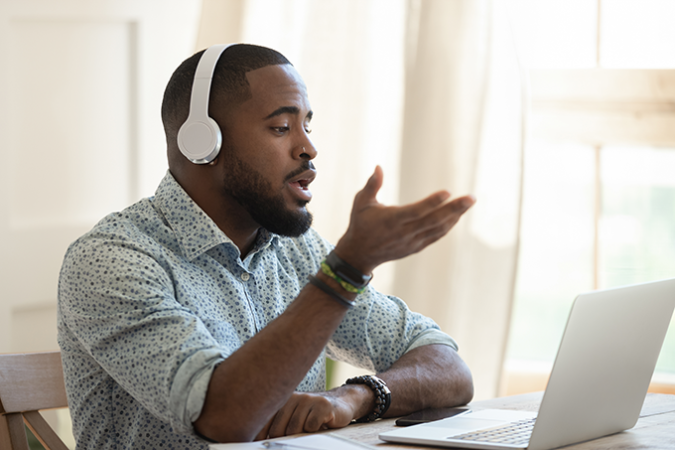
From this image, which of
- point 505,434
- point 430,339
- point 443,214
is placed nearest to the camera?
point 443,214

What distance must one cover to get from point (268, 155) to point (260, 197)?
0.07m

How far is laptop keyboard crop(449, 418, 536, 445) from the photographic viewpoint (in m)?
0.94

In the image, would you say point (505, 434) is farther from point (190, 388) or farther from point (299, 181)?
point (299, 181)

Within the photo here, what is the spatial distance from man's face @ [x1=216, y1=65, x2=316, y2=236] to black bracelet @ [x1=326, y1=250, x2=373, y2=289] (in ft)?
1.00

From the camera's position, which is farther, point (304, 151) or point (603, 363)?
point (304, 151)

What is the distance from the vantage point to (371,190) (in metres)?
0.92

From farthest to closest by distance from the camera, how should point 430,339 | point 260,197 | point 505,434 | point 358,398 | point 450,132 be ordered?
1. point 450,132
2. point 430,339
3. point 260,197
4. point 358,398
5. point 505,434

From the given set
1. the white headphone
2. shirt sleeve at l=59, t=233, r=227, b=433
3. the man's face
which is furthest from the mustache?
shirt sleeve at l=59, t=233, r=227, b=433

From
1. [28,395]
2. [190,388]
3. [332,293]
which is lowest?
[28,395]

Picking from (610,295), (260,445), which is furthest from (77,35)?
(610,295)

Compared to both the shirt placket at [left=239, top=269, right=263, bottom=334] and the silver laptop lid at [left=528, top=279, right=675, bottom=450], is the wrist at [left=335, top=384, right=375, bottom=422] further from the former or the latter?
the silver laptop lid at [left=528, top=279, right=675, bottom=450]

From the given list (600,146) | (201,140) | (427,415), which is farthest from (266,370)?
(600,146)

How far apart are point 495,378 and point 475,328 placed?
5.9 inches

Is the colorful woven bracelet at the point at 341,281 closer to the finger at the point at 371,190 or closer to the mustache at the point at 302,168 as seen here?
the finger at the point at 371,190
